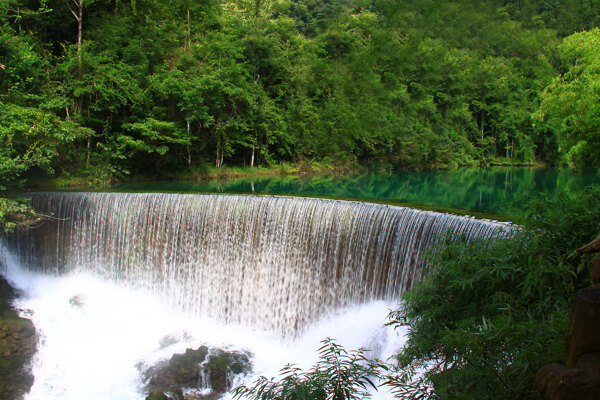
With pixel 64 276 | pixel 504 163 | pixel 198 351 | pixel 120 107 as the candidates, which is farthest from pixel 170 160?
pixel 504 163

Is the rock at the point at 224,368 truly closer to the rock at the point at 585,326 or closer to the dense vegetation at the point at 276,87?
the dense vegetation at the point at 276,87

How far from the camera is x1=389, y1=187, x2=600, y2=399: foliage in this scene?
6.82 feet

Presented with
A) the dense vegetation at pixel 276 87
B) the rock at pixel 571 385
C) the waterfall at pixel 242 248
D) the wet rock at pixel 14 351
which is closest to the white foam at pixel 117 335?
the wet rock at pixel 14 351

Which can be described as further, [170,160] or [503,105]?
[503,105]

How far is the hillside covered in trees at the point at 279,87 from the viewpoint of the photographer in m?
12.8

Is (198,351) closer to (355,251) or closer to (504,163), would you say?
(355,251)

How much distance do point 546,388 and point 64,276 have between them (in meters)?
10.6

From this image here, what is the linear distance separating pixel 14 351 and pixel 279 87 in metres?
17.4

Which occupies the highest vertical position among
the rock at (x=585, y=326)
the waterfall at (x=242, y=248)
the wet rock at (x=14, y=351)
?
the rock at (x=585, y=326)

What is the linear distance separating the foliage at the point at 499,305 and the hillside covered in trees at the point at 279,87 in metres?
8.92

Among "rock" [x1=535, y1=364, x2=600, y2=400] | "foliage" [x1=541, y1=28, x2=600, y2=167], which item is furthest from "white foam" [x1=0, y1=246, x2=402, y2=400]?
"foliage" [x1=541, y1=28, x2=600, y2=167]

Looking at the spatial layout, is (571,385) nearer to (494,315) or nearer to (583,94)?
(494,315)

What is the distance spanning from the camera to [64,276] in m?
9.84

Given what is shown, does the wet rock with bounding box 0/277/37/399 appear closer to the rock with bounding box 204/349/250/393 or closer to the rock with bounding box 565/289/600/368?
the rock with bounding box 204/349/250/393
